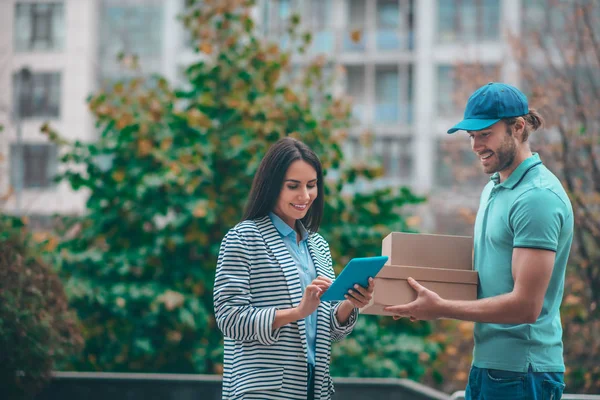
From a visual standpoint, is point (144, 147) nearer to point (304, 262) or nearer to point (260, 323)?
point (304, 262)

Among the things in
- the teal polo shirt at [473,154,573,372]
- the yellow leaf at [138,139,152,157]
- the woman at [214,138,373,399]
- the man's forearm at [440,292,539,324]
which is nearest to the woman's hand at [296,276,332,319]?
the woman at [214,138,373,399]

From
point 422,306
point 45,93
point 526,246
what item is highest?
point 45,93

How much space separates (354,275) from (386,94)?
2035 cm

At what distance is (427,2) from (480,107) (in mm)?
19973

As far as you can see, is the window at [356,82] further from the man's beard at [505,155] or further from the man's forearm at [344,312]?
the man's beard at [505,155]

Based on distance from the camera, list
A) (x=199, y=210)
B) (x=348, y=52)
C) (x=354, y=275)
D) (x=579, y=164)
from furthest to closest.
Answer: (x=348, y=52)
(x=579, y=164)
(x=199, y=210)
(x=354, y=275)

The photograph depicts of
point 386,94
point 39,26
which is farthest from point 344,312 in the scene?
point 39,26

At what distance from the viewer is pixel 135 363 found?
6.71 meters

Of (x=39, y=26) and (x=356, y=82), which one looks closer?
(x=39, y=26)

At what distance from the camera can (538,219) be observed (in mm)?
2566

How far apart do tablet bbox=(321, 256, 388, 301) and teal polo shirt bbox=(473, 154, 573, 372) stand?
0.40 metres

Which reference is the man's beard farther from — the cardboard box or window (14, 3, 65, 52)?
window (14, 3, 65, 52)

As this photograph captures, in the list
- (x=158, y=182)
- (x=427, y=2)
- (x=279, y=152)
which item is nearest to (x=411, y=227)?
(x=158, y=182)

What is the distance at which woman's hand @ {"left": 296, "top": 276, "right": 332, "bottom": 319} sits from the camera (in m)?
2.72
